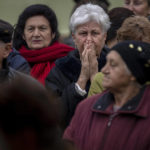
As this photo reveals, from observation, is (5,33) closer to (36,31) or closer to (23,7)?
(36,31)

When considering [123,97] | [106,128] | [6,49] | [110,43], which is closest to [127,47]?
[123,97]

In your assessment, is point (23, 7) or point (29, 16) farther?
point (23, 7)

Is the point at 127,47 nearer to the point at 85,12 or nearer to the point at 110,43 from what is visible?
the point at 85,12

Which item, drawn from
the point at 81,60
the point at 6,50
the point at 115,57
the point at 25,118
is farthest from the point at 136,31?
the point at 25,118

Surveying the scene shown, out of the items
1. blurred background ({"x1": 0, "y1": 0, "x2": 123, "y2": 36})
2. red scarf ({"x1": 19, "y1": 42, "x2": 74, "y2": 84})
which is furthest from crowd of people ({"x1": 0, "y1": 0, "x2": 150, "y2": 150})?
blurred background ({"x1": 0, "y1": 0, "x2": 123, "y2": 36})

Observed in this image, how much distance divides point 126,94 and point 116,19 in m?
1.96

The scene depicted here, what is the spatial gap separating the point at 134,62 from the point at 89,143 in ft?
2.01

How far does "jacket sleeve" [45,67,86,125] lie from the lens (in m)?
4.19

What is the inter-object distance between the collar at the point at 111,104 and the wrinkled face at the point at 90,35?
1165 mm

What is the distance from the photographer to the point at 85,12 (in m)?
4.64

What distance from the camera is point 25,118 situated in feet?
5.11

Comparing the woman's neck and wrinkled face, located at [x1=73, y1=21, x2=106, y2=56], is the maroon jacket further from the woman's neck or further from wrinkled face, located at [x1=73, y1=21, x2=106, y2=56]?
wrinkled face, located at [x1=73, y1=21, x2=106, y2=56]

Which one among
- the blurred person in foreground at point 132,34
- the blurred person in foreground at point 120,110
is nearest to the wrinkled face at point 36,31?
the blurred person in foreground at point 132,34

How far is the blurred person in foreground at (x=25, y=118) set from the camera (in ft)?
5.08
